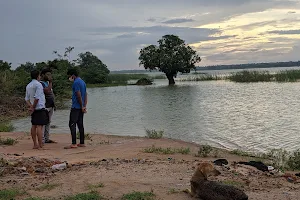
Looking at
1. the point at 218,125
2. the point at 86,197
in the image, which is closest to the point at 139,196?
the point at 86,197

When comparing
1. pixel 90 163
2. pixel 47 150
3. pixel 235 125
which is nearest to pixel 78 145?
pixel 47 150

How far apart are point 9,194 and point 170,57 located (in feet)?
138

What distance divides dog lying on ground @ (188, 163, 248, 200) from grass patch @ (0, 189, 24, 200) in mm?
2249

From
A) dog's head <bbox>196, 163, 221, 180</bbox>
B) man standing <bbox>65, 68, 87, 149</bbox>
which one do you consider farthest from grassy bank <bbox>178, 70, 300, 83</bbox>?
dog's head <bbox>196, 163, 221, 180</bbox>

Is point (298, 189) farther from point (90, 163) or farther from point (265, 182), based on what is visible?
point (90, 163)

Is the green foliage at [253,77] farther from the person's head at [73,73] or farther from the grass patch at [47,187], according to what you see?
the grass patch at [47,187]

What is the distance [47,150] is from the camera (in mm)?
7852

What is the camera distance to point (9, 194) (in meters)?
4.46

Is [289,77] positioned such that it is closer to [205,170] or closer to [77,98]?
[77,98]

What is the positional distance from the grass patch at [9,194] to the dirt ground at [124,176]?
140 mm

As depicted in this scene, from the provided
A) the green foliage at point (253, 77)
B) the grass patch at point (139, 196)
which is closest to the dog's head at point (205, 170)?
the grass patch at point (139, 196)

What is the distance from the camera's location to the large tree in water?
4581cm

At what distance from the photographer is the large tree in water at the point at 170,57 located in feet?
150

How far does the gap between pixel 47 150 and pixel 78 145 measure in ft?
2.55
